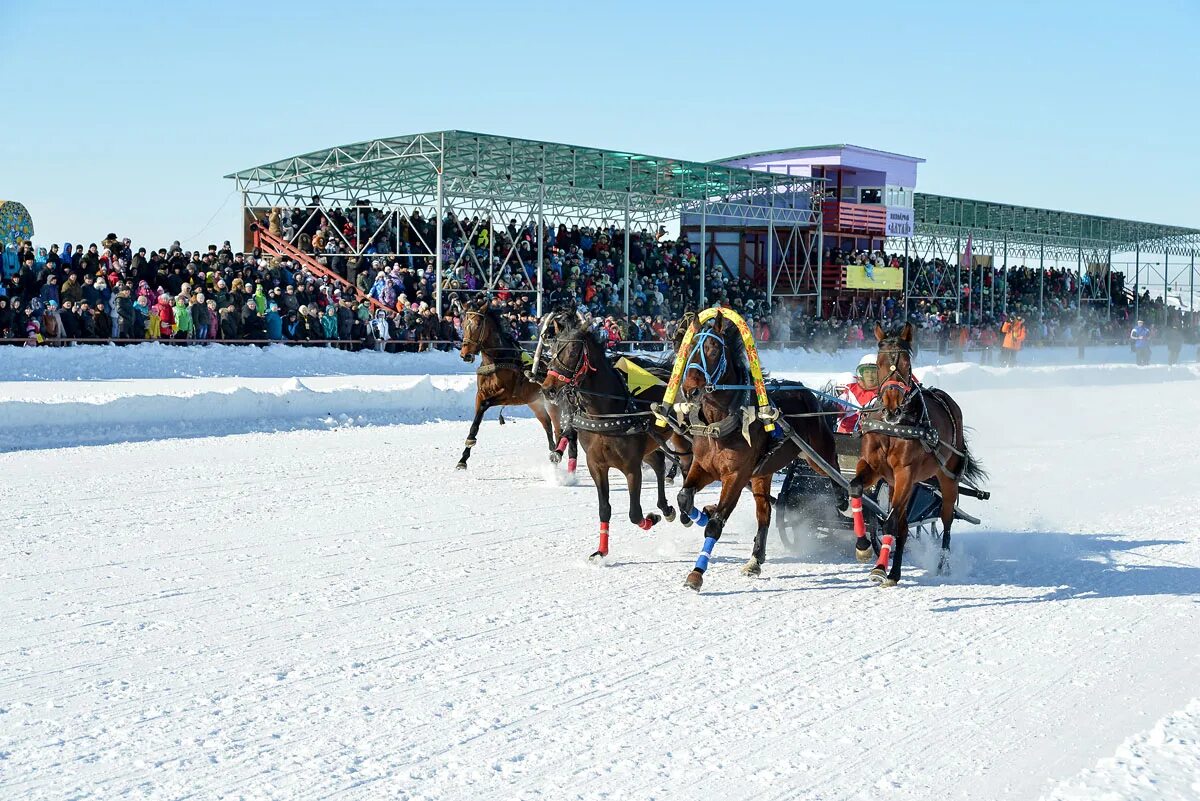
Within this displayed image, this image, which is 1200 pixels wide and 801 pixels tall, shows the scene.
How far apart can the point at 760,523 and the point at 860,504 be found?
75 cm

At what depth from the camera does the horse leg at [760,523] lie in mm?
8859

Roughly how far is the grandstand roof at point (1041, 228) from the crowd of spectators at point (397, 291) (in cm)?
222

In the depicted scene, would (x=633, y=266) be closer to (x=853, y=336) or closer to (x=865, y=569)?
(x=853, y=336)

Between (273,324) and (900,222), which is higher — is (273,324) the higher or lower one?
the lower one

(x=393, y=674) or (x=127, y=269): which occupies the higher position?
(x=127, y=269)

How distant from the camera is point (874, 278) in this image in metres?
44.2

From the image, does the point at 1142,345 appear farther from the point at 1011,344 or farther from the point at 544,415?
the point at 544,415

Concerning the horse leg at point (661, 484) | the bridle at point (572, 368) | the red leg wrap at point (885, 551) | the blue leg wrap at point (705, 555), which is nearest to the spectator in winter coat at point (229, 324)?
the horse leg at point (661, 484)

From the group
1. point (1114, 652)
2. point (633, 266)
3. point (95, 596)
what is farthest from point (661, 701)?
point (633, 266)

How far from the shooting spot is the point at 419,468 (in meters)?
13.9

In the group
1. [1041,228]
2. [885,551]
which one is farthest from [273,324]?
[1041,228]

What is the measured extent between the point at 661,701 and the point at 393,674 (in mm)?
1357

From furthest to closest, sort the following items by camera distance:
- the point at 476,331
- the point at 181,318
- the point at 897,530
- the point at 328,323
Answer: the point at 328,323
the point at 181,318
the point at 476,331
the point at 897,530

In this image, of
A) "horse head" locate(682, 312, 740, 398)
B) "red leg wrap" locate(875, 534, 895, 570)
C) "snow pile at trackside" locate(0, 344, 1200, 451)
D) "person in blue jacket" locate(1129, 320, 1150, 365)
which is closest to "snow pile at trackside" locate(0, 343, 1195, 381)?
"snow pile at trackside" locate(0, 344, 1200, 451)
